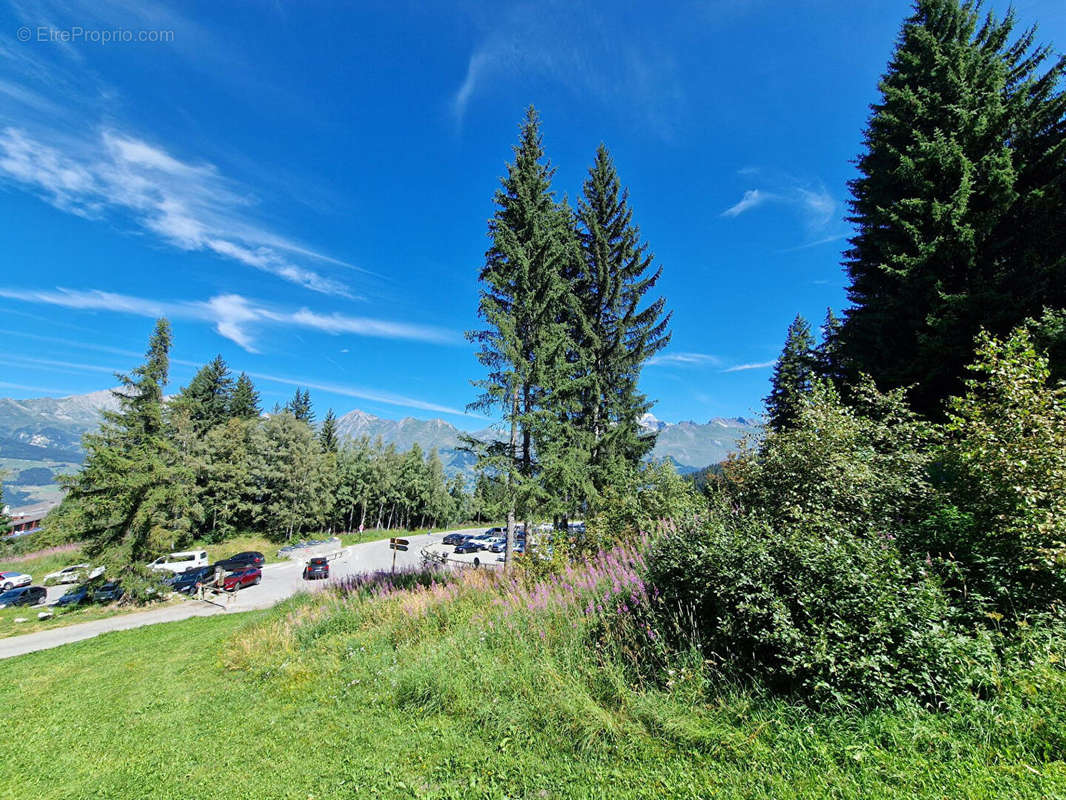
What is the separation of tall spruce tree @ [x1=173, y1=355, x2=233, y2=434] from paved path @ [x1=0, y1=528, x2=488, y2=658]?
2347 centimetres

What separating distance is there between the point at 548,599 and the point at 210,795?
4.07m

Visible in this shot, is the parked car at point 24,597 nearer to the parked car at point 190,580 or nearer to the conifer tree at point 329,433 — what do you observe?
the parked car at point 190,580

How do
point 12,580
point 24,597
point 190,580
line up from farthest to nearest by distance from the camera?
1. point 12,580
2. point 190,580
3. point 24,597

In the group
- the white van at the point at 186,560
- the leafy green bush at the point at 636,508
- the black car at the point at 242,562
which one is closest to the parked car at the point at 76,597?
the black car at the point at 242,562

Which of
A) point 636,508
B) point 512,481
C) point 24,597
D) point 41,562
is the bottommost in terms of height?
point 41,562

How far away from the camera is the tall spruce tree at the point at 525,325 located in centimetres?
1327

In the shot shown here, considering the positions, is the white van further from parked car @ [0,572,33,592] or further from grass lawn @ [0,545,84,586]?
parked car @ [0,572,33,592]

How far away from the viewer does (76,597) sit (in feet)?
69.1

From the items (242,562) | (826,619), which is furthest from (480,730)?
(242,562)

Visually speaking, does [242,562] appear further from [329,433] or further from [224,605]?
[329,433]

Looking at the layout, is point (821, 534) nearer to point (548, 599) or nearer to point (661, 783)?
point (661, 783)

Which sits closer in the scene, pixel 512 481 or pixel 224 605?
pixel 512 481

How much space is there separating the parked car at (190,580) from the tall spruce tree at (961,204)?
120 feet

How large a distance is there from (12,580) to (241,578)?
1916 centimetres
